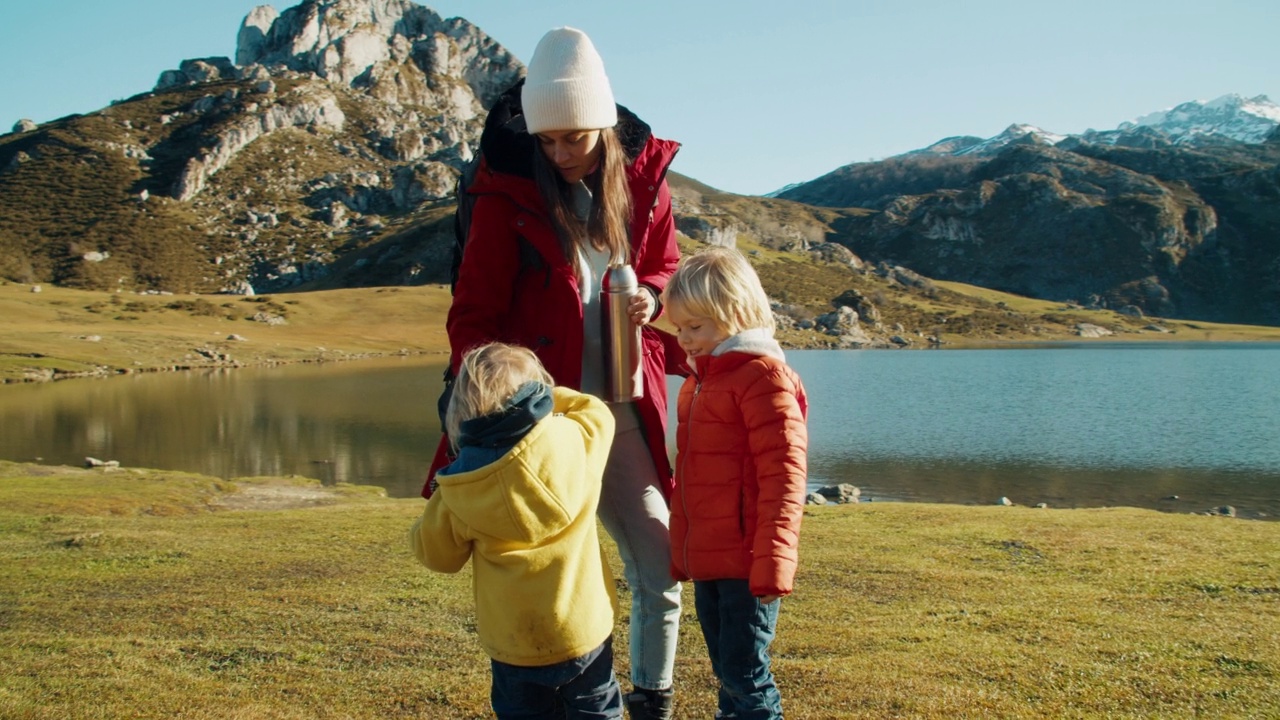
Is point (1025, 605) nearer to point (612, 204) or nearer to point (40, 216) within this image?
point (612, 204)

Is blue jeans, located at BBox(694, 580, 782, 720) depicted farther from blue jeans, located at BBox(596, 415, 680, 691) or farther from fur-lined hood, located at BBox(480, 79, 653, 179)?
fur-lined hood, located at BBox(480, 79, 653, 179)

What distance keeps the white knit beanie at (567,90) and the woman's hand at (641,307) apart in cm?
87

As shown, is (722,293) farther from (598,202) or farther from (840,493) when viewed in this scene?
(840,493)

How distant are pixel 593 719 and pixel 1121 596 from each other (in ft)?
21.6

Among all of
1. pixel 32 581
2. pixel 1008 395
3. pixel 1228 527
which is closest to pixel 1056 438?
pixel 1008 395

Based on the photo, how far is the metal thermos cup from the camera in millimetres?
4277

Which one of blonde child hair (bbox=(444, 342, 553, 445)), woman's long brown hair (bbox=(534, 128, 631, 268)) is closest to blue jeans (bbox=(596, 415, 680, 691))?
blonde child hair (bbox=(444, 342, 553, 445))

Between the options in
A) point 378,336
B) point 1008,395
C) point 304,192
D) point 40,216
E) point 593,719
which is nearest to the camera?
point 593,719

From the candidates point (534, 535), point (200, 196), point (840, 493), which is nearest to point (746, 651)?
point (534, 535)

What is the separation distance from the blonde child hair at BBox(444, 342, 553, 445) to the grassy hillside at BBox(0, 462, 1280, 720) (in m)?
2.49

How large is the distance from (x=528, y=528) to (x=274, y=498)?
710 inches

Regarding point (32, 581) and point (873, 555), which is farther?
point (873, 555)

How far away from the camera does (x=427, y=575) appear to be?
382 inches

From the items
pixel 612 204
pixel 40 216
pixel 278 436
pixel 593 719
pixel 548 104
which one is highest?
pixel 40 216
